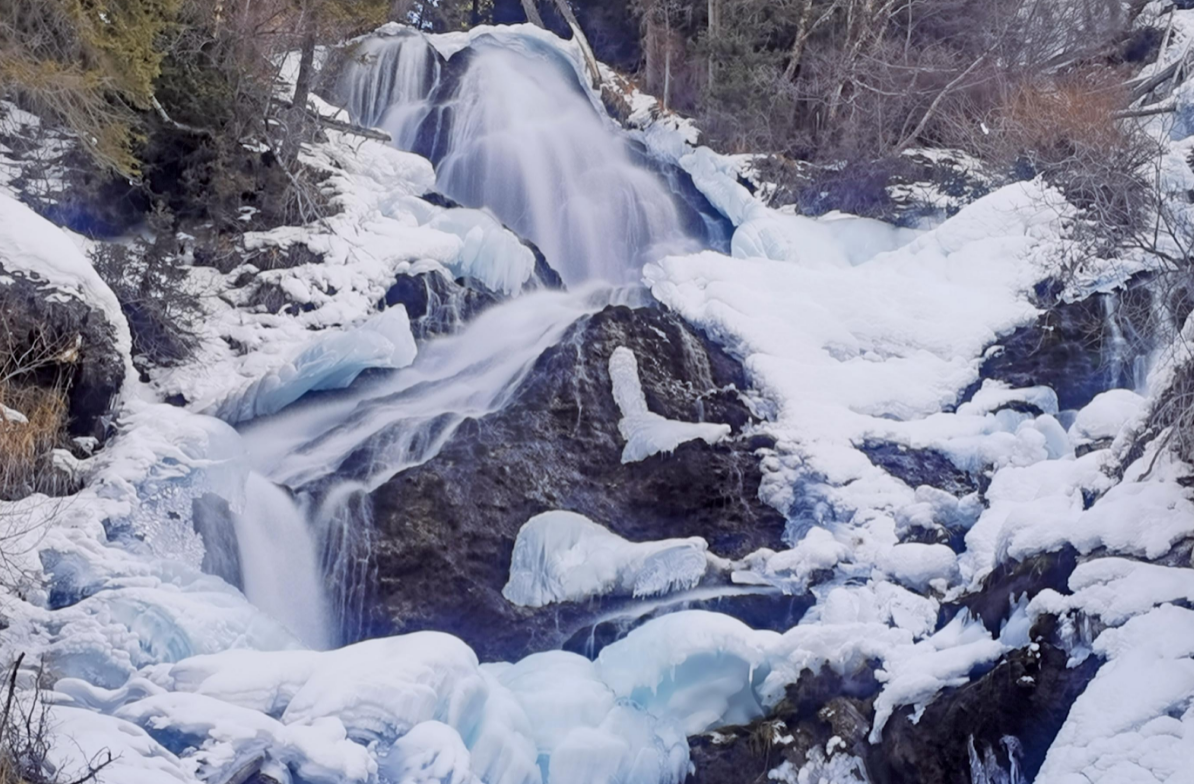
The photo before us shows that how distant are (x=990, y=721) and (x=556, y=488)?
12.8 ft

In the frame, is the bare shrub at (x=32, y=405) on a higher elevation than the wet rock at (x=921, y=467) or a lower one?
higher

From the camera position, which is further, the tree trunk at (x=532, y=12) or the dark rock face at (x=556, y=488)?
the tree trunk at (x=532, y=12)

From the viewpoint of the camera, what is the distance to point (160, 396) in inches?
348

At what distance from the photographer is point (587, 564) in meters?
7.91

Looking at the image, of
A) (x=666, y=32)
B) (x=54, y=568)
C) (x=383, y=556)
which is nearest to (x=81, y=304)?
(x=54, y=568)

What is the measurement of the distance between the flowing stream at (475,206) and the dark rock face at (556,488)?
22cm

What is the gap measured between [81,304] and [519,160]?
6.88m

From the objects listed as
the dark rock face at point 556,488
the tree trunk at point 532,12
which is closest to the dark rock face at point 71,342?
the dark rock face at point 556,488

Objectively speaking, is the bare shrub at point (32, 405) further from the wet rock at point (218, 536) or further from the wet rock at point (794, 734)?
the wet rock at point (794, 734)

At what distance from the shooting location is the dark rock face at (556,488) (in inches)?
311

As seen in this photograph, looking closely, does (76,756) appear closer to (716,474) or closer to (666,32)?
(716,474)

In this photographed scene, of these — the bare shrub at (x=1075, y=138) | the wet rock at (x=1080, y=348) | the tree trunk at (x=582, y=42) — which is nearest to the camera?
the bare shrub at (x=1075, y=138)

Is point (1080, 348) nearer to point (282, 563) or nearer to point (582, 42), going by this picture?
point (282, 563)

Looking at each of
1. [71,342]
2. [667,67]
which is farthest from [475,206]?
[71,342]
